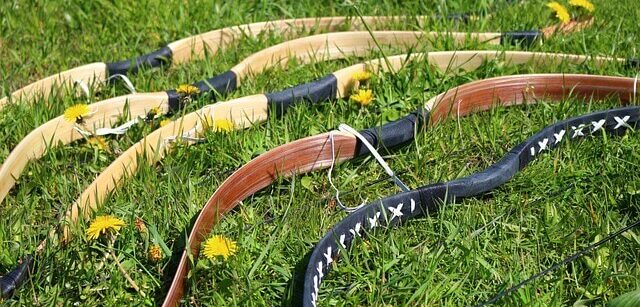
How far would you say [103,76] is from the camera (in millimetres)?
3291

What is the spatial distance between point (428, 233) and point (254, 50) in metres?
1.41

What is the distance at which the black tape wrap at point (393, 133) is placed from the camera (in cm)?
275

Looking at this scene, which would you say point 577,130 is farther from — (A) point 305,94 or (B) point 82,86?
(B) point 82,86

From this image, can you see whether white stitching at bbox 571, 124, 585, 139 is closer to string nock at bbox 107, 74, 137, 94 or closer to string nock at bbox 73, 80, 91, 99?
string nock at bbox 107, 74, 137, 94

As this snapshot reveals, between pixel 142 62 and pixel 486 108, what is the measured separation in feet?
4.06

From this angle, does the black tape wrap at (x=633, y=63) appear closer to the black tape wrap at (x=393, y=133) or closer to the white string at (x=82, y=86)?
the black tape wrap at (x=393, y=133)

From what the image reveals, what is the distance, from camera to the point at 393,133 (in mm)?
2768

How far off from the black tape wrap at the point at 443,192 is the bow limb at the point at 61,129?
0.99 m

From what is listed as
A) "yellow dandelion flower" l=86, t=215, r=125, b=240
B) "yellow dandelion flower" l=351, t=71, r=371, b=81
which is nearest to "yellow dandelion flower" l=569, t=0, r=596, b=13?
"yellow dandelion flower" l=351, t=71, r=371, b=81

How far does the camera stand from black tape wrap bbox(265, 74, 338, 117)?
3.00 meters

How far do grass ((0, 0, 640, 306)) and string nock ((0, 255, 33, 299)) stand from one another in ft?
0.07

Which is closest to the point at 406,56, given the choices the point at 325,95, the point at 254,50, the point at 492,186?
the point at 325,95

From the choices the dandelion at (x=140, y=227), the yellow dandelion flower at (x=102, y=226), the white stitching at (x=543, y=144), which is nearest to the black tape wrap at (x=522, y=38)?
the white stitching at (x=543, y=144)

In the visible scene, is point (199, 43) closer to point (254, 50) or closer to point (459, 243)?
point (254, 50)
